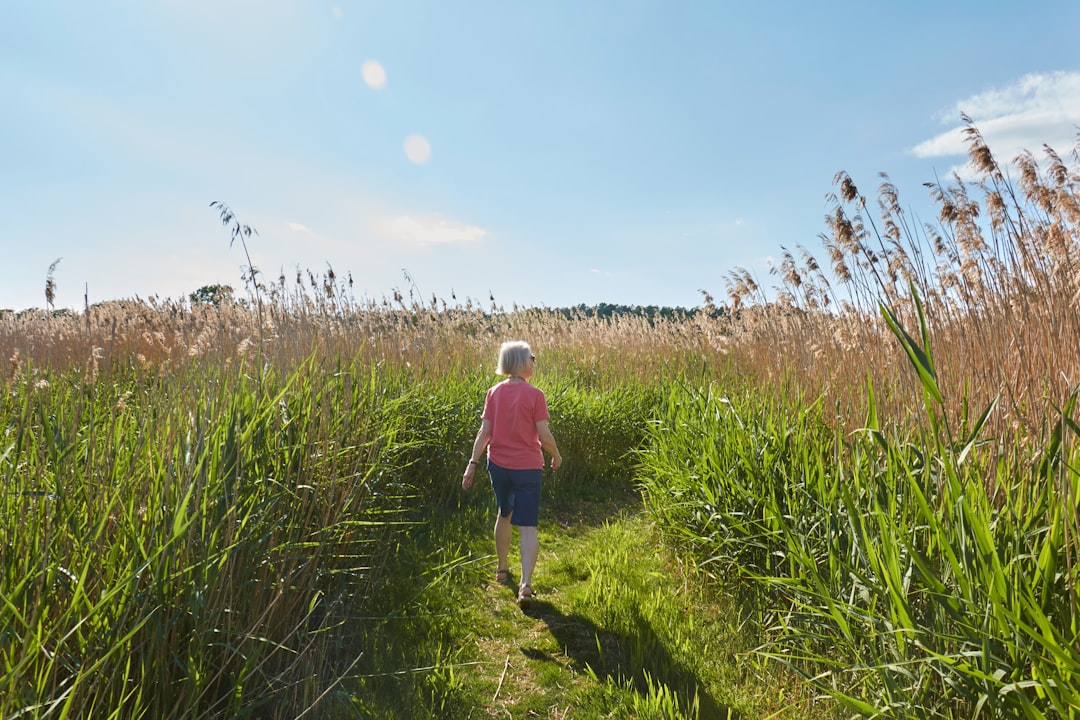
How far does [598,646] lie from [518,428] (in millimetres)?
1405

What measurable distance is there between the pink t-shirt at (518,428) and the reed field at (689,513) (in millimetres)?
770

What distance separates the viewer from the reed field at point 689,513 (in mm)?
1771

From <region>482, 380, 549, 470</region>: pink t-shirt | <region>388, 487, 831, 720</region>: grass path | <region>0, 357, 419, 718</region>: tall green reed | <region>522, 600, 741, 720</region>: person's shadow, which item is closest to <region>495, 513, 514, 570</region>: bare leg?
<region>388, 487, 831, 720</region>: grass path

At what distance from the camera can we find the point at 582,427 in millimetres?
6719

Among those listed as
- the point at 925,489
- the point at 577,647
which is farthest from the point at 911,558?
the point at 577,647

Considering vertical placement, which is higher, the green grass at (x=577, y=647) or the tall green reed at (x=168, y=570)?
the tall green reed at (x=168, y=570)

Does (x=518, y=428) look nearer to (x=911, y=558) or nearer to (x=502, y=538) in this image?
(x=502, y=538)

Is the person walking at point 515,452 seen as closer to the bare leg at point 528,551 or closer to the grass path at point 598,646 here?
the bare leg at point 528,551

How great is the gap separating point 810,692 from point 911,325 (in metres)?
2.75

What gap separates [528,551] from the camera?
3.74 m

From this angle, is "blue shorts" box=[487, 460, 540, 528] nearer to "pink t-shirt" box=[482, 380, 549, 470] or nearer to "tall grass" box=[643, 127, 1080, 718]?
"pink t-shirt" box=[482, 380, 549, 470]

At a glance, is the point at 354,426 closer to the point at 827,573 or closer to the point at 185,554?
the point at 185,554

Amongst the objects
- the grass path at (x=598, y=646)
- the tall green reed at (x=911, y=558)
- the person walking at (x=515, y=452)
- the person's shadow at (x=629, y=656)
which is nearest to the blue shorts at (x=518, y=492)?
the person walking at (x=515, y=452)

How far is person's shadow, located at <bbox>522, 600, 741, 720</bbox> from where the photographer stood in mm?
2697
